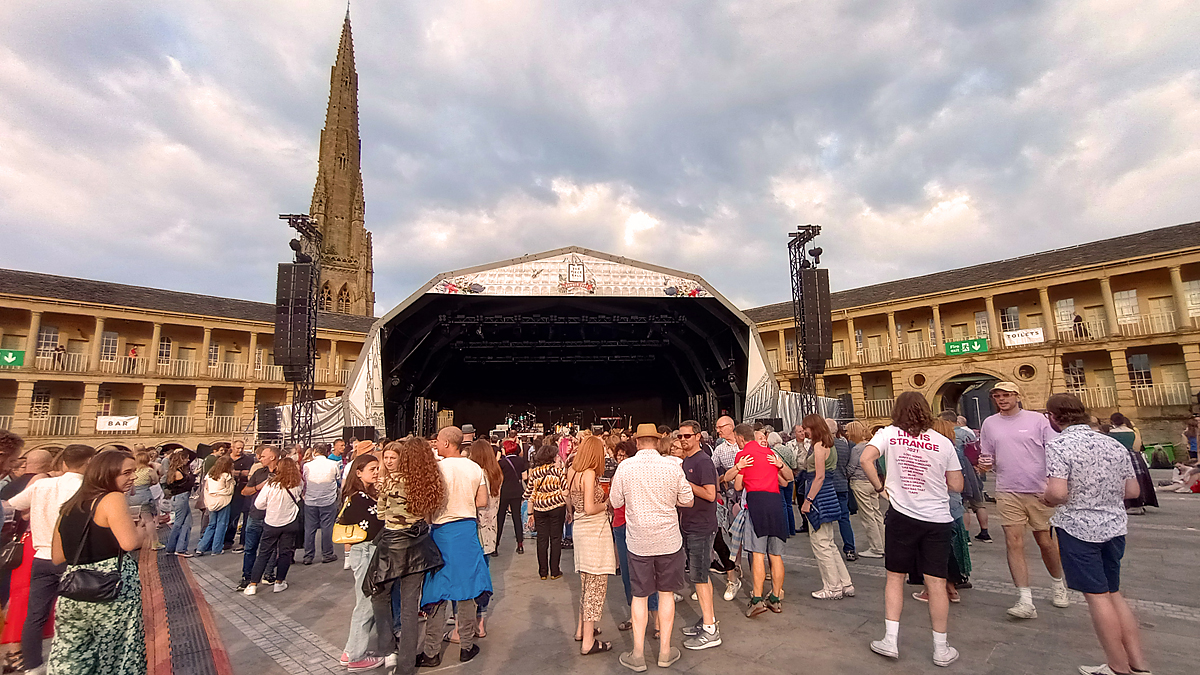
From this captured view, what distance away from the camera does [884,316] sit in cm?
3077

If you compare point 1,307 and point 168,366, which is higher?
point 1,307

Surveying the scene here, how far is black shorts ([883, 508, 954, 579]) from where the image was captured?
3.57 meters

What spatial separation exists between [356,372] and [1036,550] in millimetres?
16505

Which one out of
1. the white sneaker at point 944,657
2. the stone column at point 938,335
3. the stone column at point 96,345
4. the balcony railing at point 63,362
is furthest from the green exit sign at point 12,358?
the stone column at point 938,335

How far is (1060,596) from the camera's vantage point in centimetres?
462

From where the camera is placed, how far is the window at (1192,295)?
21.8m

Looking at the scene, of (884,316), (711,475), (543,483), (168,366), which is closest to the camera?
(711,475)

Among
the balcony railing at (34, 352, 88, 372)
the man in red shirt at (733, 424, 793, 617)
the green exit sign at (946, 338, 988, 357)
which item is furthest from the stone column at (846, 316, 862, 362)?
the balcony railing at (34, 352, 88, 372)

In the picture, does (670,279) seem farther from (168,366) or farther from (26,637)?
(168,366)

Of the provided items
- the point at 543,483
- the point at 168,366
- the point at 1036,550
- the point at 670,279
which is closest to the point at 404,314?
the point at 670,279

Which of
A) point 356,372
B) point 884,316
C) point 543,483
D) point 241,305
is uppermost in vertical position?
point 241,305

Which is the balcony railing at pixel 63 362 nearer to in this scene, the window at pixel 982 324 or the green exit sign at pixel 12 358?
the green exit sign at pixel 12 358

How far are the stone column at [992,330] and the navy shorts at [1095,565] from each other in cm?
2749

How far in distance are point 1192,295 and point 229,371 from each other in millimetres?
47040
